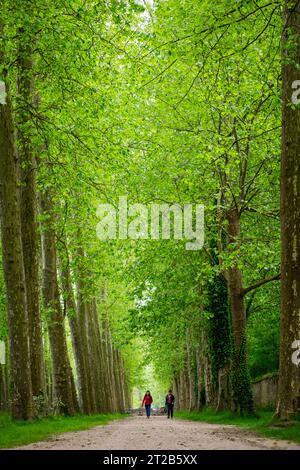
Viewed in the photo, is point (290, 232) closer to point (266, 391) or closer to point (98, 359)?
point (266, 391)

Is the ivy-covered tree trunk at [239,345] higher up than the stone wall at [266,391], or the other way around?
the ivy-covered tree trunk at [239,345]

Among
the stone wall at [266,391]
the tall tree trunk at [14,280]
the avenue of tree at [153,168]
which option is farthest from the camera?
the stone wall at [266,391]

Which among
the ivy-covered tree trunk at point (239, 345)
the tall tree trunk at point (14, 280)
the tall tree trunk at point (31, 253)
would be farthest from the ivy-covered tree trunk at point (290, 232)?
the ivy-covered tree trunk at point (239, 345)

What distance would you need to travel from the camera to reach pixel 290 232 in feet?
36.4

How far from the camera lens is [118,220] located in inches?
792

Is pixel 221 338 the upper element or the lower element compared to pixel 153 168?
lower

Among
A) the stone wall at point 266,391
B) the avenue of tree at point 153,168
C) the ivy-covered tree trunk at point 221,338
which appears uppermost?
the avenue of tree at point 153,168

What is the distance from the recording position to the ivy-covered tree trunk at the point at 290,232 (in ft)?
35.5

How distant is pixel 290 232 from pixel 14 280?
21.3 ft

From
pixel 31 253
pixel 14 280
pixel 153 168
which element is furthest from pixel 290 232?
pixel 153 168

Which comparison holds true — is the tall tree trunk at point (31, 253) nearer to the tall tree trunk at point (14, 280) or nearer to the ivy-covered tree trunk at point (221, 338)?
the tall tree trunk at point (14, 280)

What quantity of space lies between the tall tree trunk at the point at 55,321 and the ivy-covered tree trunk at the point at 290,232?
8.80 meters

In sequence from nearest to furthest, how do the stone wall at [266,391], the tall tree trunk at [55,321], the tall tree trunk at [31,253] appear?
the tall tree trunk at [31,253], the tall tree trunk at [55,321], the stone wall at [266,391]
